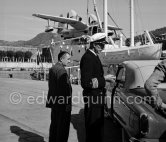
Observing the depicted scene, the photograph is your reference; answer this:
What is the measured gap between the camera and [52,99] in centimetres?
439

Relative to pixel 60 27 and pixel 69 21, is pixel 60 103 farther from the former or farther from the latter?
pixel 60 27

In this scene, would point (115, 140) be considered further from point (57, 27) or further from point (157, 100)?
point (57, 27)

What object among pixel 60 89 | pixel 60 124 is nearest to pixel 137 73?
pixel 60 89

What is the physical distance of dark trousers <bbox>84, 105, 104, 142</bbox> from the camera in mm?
4172

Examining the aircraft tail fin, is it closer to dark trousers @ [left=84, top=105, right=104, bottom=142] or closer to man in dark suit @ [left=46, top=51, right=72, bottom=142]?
man in dark suit @ [left=46, top=51, right=72, bottom=142]

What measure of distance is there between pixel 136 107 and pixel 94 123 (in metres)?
0.79

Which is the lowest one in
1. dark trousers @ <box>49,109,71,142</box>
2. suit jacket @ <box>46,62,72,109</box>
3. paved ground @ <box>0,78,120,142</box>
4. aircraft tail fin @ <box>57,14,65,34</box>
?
paved ground @ <box>0,78,120,142</box>

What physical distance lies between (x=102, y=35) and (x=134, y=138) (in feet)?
5.42

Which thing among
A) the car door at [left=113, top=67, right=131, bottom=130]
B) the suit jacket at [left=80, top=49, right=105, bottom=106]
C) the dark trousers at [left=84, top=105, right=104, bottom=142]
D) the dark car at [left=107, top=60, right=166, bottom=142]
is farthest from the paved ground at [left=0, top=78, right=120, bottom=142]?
the suit jacket at [left=80, top=49, right=105, bottom=106]

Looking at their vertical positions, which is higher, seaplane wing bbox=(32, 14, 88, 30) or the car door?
seaplane wing bbox=(32, 14, 88, 30)

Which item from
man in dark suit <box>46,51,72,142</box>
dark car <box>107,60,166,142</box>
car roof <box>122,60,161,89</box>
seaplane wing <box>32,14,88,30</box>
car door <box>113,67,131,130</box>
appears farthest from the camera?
seaplane wing <box>32,14,88,30</box>

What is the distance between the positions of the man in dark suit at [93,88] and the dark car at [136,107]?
412mm

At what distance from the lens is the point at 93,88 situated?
4.14 meters

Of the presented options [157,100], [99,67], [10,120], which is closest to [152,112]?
[157,100]
